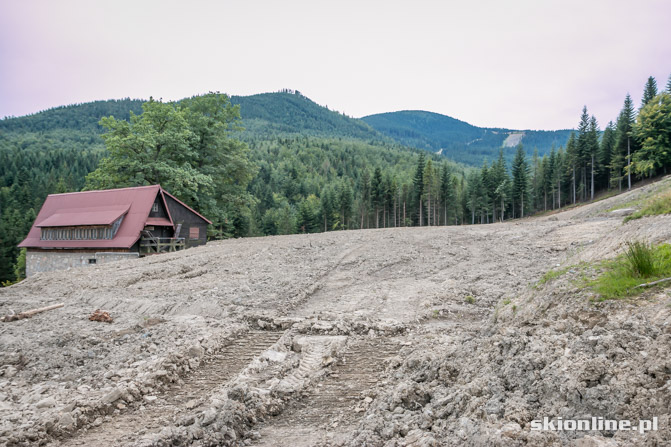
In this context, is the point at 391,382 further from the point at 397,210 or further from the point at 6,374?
the point at 397,210

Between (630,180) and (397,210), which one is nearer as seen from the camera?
(630,180)

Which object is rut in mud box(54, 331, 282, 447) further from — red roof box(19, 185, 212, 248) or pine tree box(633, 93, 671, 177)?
pine tree box(633, 93, 671, 177)

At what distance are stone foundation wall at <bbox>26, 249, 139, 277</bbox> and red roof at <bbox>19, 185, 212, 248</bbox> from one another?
22.9 inches

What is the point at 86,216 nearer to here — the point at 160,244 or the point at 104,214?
the point at 104,214

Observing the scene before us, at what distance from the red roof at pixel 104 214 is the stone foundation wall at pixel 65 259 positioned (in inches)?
22.9

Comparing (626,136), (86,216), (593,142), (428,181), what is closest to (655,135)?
(626,136)

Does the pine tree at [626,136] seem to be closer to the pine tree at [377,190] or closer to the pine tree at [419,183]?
the pine tree at [419,183]

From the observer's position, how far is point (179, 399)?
624cm

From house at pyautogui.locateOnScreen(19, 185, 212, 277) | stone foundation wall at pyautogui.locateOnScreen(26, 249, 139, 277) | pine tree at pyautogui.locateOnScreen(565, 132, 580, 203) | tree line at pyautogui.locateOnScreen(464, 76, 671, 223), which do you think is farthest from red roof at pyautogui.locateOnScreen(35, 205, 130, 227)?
pine tree at pyautogui.locateOnScreen(565, 132, 580, 203)

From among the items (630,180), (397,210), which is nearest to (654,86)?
(630,180)

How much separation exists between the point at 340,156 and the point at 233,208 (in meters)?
155

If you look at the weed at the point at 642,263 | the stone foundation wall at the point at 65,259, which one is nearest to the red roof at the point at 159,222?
the stone foundation wall at the point at 65,259

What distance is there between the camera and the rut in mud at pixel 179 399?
5.11 meters

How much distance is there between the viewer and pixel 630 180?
55.2 meters
